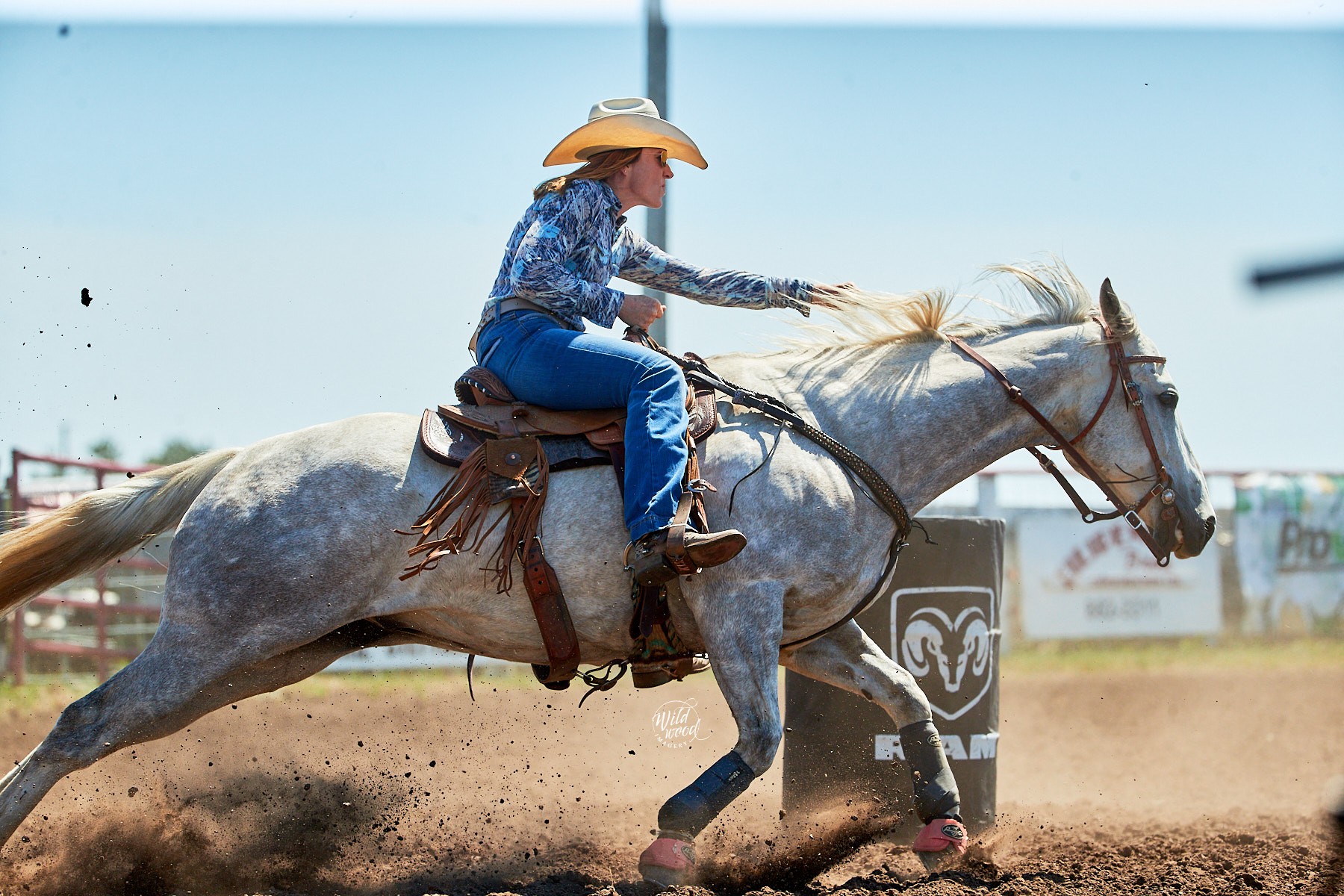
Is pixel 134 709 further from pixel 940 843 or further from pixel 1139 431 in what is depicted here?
pixel 1139 431

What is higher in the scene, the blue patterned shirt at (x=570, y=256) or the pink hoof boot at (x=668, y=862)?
the blue patterned shirt at (x=570, y=256)

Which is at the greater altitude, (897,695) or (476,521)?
(476,521)

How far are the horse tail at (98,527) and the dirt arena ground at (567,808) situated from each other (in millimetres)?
1116

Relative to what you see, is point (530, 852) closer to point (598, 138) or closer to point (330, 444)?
point (330, 444)

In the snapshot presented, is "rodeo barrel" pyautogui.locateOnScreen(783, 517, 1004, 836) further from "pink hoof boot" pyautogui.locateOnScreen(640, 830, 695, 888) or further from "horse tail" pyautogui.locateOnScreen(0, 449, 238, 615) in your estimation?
"horse tail" pyautogui.locateOnScreen(0, 449, 238, 615)

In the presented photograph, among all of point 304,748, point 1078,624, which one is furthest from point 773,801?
point 1078,624

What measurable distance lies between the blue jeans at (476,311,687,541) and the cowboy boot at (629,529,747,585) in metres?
0.04

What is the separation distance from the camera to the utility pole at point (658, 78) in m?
7.29

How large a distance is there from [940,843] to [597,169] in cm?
277

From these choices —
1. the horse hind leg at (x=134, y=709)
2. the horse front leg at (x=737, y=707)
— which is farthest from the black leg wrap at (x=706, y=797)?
the horse hind leg at (x=134, y=709)

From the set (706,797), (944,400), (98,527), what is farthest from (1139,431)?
(98,527)

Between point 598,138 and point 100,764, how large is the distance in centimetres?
407

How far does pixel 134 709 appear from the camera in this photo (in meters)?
3.52

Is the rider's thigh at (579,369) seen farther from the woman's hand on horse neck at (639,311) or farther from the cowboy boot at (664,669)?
the cowboy boot at (664,669)
